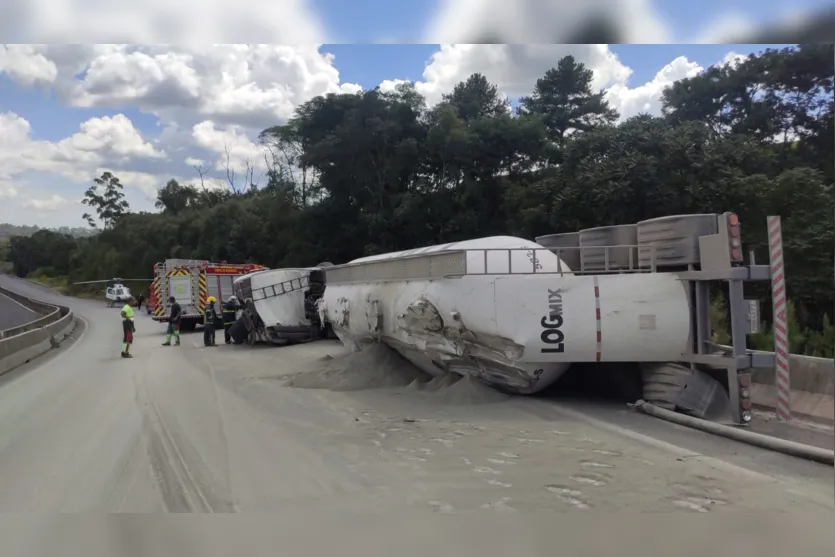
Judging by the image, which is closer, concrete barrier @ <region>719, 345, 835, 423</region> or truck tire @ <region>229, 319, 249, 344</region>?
concrete barrier @ <region>719, 345, 835, 423</region>

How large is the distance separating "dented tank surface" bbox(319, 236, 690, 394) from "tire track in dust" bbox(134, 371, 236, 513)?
3.65 m

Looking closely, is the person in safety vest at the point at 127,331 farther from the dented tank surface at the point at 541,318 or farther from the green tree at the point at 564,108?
the green tree at the point at 564,108

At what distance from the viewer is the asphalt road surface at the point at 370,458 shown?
5.15m

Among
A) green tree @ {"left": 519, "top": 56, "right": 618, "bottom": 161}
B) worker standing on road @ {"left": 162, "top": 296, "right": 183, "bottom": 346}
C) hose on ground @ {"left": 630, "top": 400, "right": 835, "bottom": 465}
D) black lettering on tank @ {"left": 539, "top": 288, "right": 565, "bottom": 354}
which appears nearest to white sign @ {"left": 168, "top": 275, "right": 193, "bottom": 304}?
worker standing on road @ {"left": 162, "top": 296, "right": 183, "bottom": 346}

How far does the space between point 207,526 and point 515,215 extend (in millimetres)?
15743

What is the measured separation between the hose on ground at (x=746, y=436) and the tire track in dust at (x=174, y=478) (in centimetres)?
475

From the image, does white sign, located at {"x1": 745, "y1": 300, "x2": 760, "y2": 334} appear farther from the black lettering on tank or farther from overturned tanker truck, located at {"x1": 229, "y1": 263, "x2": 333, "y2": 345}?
overturned tanker truck, located at {"x1": 229, "y1": 263, "x2": 333, "y2": 345}

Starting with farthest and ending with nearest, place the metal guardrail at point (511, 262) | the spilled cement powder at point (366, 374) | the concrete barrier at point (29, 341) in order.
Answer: the concrete barrier at point (29, 341) → the spilled cement powder at point (366, 374) → the metal guardrail at point (511, 262)

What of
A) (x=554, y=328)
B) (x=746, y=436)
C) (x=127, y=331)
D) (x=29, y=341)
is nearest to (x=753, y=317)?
(x=746, y=436)

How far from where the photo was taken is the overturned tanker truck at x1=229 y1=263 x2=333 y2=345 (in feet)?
59.1

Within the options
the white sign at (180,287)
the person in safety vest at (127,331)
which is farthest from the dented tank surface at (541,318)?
the white sign at (180,287)

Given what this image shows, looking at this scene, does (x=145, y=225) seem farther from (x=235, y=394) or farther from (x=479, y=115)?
(x=235, y=394)

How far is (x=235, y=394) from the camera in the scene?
403 inches

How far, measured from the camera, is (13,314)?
37.7 meters
